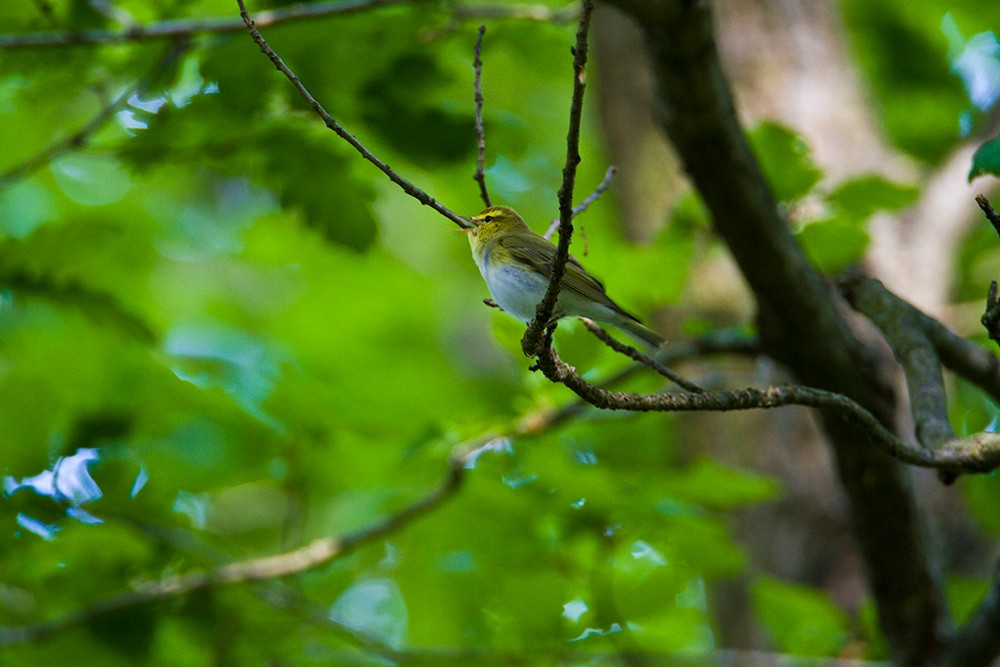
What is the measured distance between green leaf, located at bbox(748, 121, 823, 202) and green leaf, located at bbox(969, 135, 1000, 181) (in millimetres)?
1031

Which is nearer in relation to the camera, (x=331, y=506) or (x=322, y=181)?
(x=322, y=181)

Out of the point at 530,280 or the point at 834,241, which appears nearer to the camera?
the point at 834,241

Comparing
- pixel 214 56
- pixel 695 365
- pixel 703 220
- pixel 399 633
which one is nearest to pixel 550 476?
pixel 703 220

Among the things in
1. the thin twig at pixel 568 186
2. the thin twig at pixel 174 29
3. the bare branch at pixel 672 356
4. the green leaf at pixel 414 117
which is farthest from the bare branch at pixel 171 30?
the bare branch at pixel 672 356

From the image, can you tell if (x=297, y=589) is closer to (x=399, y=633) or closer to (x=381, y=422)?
(x=381, y=422)

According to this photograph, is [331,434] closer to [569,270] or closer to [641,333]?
[569,270]

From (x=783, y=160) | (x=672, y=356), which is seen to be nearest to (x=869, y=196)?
(x=783, y=160)

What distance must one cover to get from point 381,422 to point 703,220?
4.29ft

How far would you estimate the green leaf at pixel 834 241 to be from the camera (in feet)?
9.37

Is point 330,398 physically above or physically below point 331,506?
below

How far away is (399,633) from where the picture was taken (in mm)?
5387

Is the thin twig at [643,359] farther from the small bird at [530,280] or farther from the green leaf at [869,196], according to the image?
the green leaf at [869,196]

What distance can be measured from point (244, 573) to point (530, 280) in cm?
135

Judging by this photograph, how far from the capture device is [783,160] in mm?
2871
